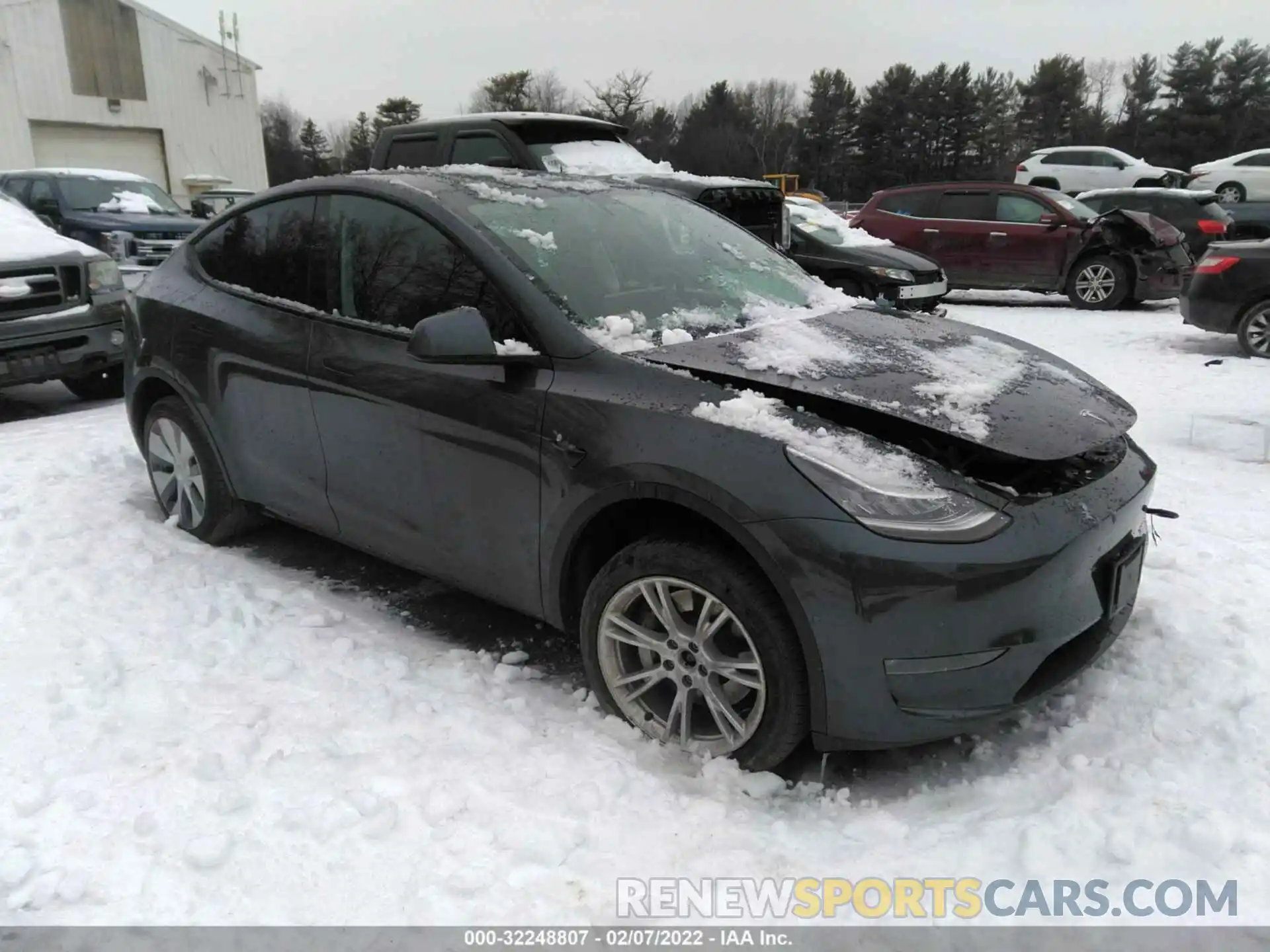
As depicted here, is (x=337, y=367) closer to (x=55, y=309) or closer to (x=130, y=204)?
(x=55, y=309)

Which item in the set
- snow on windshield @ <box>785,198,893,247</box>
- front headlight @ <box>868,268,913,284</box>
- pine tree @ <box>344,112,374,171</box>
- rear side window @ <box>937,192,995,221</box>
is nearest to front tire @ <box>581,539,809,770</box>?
front headlight @ <box>868,268,913,284</box>

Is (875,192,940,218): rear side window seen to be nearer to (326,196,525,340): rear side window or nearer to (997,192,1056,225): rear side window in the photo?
(997,192,1056,225): rear side window

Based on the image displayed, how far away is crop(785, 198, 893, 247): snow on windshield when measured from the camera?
10.9 m

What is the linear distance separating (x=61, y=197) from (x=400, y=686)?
1176 centimetres

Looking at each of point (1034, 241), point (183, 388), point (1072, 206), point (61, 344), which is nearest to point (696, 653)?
point (183, 388)

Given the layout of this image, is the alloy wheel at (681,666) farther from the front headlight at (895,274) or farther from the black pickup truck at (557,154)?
Result: the front headlight at (895,274)

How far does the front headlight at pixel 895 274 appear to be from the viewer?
394 inches

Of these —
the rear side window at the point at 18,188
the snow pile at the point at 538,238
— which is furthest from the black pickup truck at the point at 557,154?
the rear side window at the point at 18,188

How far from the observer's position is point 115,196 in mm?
12203

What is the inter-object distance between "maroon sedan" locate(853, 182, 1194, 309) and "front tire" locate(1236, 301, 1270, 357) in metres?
2.91

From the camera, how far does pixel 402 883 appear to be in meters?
2.21

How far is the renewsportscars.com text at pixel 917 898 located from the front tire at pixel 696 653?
0.38 metres

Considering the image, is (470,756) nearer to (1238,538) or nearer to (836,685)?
(836,685)

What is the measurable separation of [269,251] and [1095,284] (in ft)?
35.7
